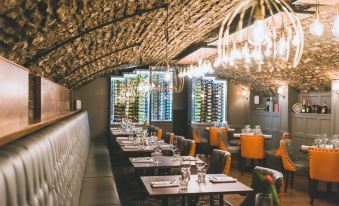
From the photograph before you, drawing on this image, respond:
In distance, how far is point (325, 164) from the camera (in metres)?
6.23

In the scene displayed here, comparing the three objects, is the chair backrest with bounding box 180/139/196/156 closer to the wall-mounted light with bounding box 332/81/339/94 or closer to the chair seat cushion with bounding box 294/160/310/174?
the chair seat cushion with bounding box 294/160/310/174

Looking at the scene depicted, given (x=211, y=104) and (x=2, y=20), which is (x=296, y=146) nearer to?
(x=211, y=104)

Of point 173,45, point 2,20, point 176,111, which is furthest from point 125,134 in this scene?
point 2,20

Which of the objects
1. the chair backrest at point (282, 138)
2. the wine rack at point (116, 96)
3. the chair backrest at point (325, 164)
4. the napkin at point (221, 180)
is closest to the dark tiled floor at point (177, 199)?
the chair backrest at point (325, 164)

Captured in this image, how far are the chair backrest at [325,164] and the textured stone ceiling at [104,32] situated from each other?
214 centimetres

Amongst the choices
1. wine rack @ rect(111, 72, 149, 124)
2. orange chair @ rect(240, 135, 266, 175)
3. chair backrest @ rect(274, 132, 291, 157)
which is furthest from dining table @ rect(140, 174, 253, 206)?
wine rack @ rect(111, 72, 149, 124)

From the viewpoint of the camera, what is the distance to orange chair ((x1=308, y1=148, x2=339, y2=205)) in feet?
20.2

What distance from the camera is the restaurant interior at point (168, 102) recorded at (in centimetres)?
245

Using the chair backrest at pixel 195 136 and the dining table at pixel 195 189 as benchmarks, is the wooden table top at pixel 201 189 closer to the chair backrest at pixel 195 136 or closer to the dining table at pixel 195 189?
the dining table at pixel 195 189

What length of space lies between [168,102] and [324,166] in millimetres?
7308

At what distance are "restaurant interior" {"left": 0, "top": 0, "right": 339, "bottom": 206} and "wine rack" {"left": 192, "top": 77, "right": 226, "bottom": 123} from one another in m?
0.04

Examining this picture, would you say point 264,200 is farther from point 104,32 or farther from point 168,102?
point 168,102

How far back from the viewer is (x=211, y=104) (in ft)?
43.2

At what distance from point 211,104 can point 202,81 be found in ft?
2.84
